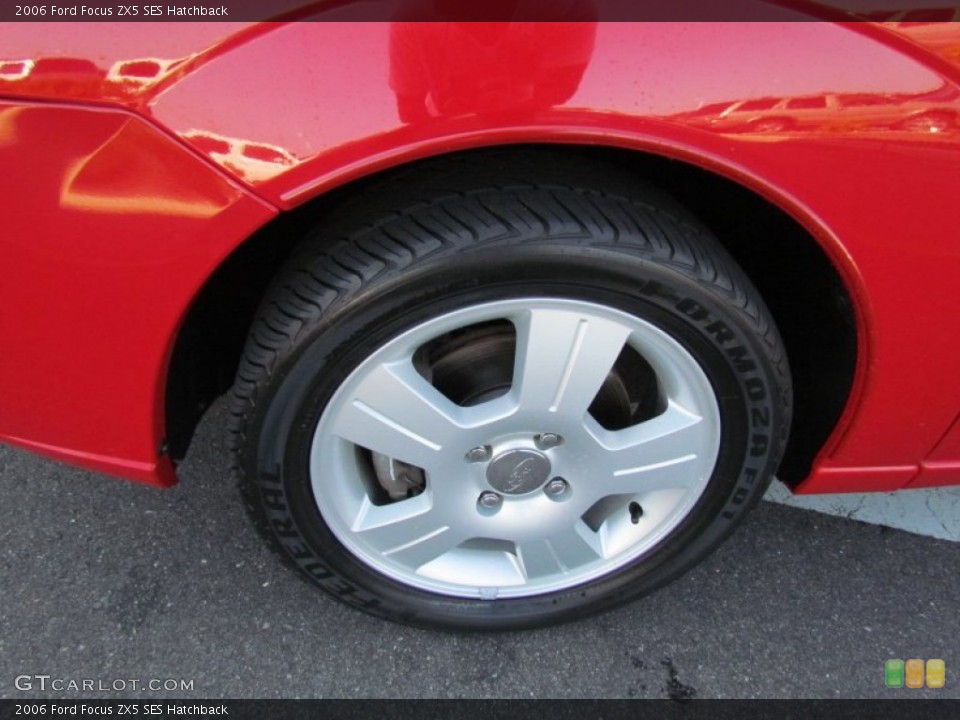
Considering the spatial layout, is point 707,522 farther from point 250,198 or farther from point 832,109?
point 250,198

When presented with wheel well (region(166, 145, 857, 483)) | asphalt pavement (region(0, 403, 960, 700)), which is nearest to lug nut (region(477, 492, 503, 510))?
asphalt pavement (region(0, 403, 960, 700))

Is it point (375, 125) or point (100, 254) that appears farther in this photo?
point (100, 254)

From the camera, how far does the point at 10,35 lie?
996 mm

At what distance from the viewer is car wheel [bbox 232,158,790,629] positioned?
116cm

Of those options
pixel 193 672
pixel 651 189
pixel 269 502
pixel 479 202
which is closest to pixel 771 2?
pixel 651 189

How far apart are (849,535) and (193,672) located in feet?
4.84

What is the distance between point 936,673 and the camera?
166 centimetres

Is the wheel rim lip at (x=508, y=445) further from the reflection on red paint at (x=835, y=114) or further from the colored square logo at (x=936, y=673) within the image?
the colored square logo at (x=936, y=673)

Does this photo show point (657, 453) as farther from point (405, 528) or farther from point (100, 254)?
point (100, 254)

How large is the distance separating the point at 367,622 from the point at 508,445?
0.59m

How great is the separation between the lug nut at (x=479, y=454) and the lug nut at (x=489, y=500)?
0.09m

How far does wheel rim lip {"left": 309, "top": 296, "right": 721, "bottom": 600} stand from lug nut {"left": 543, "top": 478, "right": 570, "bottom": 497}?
14cm

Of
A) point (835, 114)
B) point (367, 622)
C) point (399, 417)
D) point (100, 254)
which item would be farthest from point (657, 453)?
point (100, 254)

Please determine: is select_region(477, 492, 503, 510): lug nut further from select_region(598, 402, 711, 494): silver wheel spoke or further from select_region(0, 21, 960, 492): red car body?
select_region(0, 21, 960, 492): red car body
